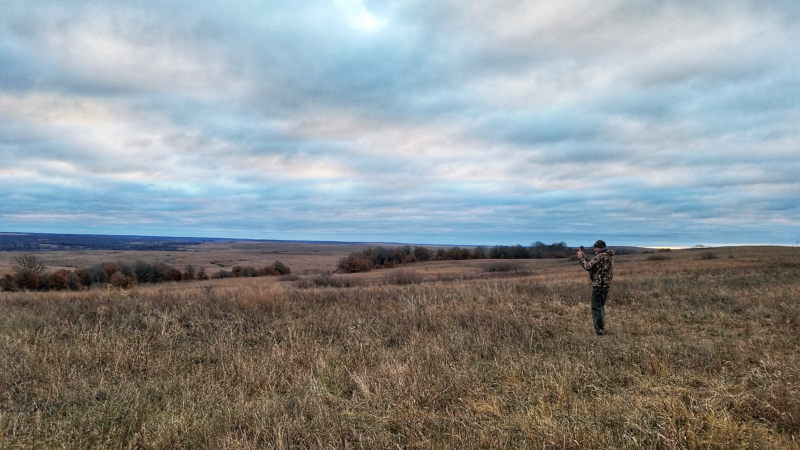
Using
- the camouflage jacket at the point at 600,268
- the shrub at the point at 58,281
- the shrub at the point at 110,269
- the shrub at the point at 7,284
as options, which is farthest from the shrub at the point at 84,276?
the camouflage jacket at the point at 600,268

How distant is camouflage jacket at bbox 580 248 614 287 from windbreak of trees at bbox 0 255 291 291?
97.3ft

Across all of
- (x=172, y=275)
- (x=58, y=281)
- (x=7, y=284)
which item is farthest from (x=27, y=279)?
(x=172, y=275)

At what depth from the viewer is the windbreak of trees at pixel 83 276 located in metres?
34.9

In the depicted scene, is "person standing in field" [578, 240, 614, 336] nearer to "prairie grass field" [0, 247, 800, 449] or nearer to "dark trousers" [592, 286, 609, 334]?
"dark trousers" [592, 286, 609, 334]

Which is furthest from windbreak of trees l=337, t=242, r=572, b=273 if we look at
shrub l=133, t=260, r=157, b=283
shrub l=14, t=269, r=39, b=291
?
shrub l=14, t=269, r=39, b=291

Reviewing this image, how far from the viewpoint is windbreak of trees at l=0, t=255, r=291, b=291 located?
34.9 meters

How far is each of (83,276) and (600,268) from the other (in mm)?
45831

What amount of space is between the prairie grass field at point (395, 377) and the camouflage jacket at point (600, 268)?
4.02 feet

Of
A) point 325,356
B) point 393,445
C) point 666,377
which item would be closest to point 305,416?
point 393,445

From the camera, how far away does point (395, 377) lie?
628 centimetres

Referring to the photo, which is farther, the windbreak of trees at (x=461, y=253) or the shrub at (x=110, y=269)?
the windbreak of trees at (x=461, y=253)

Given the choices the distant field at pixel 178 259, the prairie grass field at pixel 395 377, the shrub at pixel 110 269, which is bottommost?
the distant field at pixel 178 259

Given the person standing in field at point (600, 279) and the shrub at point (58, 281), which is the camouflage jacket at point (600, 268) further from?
the shrub at point (58, 281)

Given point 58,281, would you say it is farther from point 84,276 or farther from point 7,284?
point 7,284
